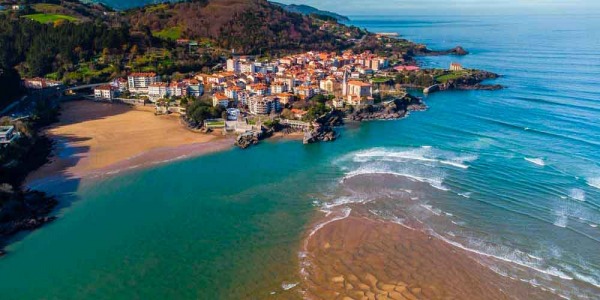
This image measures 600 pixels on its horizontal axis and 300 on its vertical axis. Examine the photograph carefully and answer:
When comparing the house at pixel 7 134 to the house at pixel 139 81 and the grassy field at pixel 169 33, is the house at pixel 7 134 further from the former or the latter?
the grassy field at pixel 169 33

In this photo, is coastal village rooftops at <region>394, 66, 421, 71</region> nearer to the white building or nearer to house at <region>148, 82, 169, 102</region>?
the white building

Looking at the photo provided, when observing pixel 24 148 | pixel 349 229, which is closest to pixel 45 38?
→ pixel 24 148

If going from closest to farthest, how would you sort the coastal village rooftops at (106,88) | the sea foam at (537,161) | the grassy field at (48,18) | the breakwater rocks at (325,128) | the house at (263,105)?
the sea foam at (537,161)
the breakwater rocks at (325,128)
the house at (263,105)
the coastal village rooftops at (106,88)
the grassy field at (48,18)

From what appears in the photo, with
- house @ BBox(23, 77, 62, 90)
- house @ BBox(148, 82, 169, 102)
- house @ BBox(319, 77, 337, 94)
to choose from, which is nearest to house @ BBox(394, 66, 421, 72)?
house @ BBox(319, 77, 337, 94)

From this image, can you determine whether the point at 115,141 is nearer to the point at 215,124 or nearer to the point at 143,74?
the point at 215,124

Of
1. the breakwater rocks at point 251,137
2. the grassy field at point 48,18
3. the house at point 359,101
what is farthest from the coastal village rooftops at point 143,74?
the grassy field at point 48,18
